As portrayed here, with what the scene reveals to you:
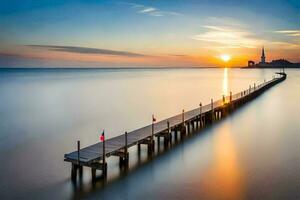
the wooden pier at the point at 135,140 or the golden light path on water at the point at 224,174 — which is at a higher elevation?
the wooden pier at the point at 135,140

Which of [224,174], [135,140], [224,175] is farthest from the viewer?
[135,140]

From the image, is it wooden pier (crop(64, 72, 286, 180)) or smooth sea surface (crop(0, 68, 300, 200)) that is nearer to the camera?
smooth sea surface (crop(0, 68, 300, 200))

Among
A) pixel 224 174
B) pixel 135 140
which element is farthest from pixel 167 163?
pixel 224 174

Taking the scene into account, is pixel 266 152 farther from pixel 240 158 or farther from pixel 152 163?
pixel 152 163

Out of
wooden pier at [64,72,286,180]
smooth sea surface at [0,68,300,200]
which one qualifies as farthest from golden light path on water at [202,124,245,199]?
wooden pier at [64,72,286,180]

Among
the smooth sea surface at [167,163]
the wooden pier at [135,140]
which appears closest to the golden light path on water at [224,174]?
the smooth sea surface at [167,163]

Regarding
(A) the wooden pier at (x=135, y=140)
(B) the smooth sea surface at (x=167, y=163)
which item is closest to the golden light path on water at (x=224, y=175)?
(B) the smooth sea surface at (x=167, y=163)

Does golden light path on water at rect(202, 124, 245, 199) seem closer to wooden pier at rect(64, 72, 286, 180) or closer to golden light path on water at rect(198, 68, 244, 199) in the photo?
golden light path on water at rect(198, 68, 244, 199)

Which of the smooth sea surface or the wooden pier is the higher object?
the wooden pier

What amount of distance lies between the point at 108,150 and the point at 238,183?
17.9 feet

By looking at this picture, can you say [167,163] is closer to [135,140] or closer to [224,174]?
[135,140]

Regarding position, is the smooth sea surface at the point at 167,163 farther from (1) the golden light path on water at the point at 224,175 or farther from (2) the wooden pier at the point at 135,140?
(2) the wooden pier at the point at 135,140

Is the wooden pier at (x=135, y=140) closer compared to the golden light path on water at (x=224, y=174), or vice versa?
the golden light path on water at (x=224, y=174)

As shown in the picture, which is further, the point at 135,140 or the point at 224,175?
the point at 135,140
